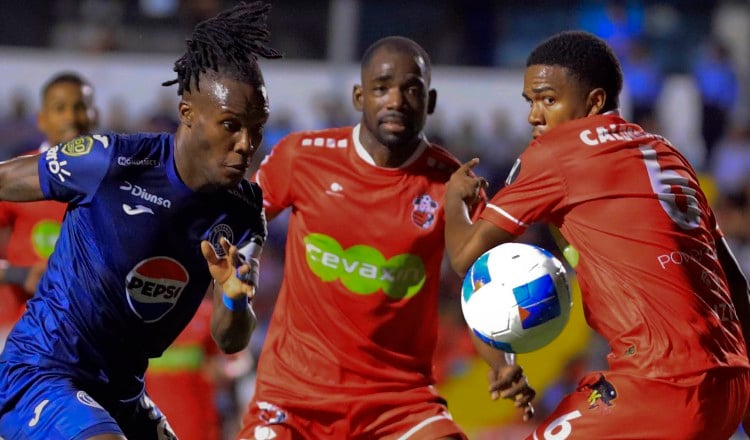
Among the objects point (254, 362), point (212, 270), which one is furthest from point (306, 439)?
point (254, 362)

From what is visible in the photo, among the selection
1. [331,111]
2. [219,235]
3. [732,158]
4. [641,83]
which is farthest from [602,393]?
[732,158]

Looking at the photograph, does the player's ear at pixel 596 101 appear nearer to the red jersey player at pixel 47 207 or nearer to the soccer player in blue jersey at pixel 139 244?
the soccer player in blue jersey at pixel 139 244

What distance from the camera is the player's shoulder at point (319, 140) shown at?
6.71m

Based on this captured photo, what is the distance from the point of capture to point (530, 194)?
5.23 meters

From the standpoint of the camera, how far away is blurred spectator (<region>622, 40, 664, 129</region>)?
1595 cm

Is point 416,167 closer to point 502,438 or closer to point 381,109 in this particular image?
point 381,109

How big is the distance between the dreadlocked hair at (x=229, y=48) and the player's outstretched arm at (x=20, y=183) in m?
0.82

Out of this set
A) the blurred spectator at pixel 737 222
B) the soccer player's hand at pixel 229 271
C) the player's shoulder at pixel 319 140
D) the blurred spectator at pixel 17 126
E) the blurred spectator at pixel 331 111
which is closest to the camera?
the soccer player's hand at pixel 229 271

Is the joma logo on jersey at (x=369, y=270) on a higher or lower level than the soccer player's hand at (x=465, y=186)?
lower

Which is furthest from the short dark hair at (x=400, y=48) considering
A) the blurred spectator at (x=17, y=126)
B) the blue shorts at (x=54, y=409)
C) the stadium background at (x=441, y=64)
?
the blurred spectator at (x=17, y=126)

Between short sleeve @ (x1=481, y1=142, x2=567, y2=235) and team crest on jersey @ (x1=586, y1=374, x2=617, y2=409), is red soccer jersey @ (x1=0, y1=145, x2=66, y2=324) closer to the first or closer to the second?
short sleeve @ (x1=481, y1=142, x2=567, y2=235)

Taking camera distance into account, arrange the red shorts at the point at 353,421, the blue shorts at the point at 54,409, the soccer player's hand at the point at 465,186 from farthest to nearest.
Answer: the red shorts at the point at 353,421 < the soccer player's hand at the point at 465,186 < the blue shorts at the point at 54,409

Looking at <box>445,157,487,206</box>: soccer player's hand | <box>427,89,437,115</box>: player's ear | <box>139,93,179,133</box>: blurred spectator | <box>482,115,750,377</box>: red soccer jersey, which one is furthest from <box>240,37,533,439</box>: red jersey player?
<box>139,93,179,133</box>: blurred spectator

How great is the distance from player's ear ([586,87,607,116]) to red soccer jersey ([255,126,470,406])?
1.27 m
